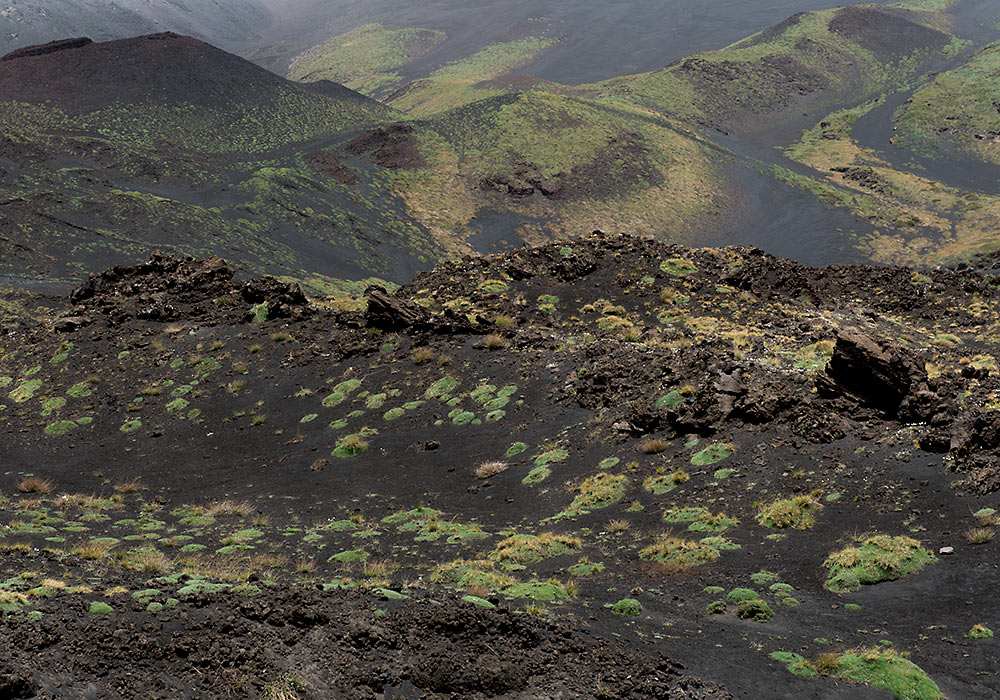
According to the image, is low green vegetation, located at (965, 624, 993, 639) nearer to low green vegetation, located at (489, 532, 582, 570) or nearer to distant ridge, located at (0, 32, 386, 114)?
low green vegetation, located at (489, 532, 582, 570)

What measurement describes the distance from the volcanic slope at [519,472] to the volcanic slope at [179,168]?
21261 millimetres

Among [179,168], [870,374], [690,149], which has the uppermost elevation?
[179,168]

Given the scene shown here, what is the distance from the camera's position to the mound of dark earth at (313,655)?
1049cm

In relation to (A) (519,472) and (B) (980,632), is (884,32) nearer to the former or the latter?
(A) (519,472)

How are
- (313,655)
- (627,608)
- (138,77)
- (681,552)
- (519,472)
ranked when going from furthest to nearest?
(138,77) → (519,472) → (681,552) → (627,608) → (313,655)

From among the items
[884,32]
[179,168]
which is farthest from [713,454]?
[884,32]

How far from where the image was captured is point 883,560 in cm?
1466

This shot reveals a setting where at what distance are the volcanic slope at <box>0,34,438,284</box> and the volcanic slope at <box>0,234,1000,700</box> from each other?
837 inches

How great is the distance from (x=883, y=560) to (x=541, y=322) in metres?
20.2

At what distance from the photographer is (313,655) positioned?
1159cm

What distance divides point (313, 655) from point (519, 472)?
11.2 metres

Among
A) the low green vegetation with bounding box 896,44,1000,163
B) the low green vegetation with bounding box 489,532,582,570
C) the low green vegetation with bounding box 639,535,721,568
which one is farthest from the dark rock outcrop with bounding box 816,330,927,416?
the low green vegetation with bounding box 896,44,1000,163

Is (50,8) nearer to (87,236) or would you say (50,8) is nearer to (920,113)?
(87,236)

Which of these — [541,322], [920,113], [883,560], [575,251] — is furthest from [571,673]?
[920,113]
